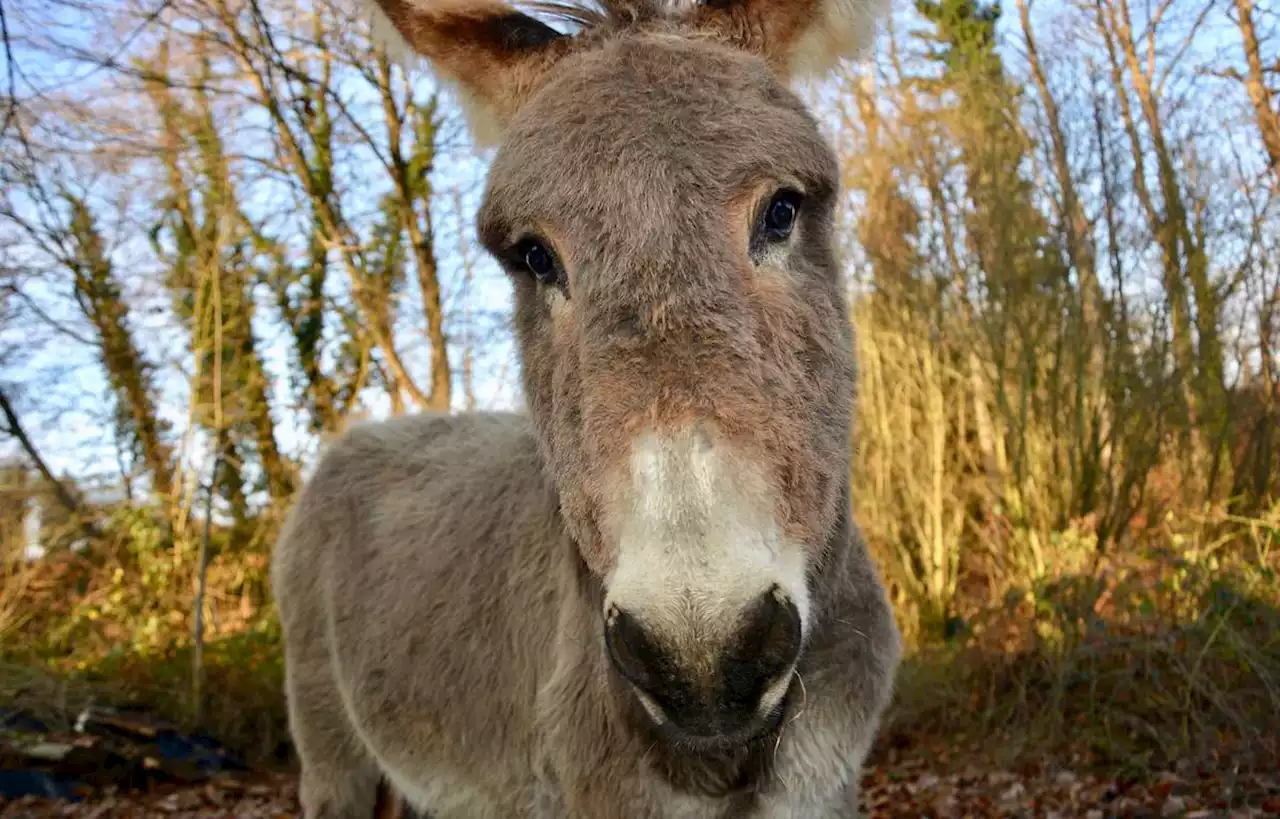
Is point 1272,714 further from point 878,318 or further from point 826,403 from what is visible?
point 878,318

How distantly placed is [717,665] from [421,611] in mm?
2198

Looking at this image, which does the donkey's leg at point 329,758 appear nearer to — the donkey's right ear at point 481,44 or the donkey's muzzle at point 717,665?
the donkey's right ear at point 481,44

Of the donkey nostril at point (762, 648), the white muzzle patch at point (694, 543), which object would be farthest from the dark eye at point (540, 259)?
the donkey nostril at point (762, 648)

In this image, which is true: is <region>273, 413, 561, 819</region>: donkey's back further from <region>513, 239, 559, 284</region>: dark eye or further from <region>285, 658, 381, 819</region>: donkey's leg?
<region>513, 239, 559, 284</region>: dark eye

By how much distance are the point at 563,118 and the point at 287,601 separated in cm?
333

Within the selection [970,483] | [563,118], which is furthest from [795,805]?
[970,483]

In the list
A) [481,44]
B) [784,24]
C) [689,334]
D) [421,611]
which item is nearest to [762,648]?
[689,334]

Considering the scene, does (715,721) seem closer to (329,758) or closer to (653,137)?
(653,137)

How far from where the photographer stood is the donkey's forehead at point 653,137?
1.92m

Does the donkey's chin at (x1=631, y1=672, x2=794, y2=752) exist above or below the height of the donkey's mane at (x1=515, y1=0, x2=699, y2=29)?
below

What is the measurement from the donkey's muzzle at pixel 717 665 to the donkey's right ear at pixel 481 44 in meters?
1.68

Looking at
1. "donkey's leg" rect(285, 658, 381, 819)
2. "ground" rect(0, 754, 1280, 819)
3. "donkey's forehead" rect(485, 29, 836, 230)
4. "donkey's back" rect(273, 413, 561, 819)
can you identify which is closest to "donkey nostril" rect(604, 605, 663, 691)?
"donkey's forehead" rect(485, 29, 836, 230)

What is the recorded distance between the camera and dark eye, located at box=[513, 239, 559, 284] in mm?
2107

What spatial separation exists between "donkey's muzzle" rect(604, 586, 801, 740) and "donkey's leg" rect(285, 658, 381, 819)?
2.96 m
